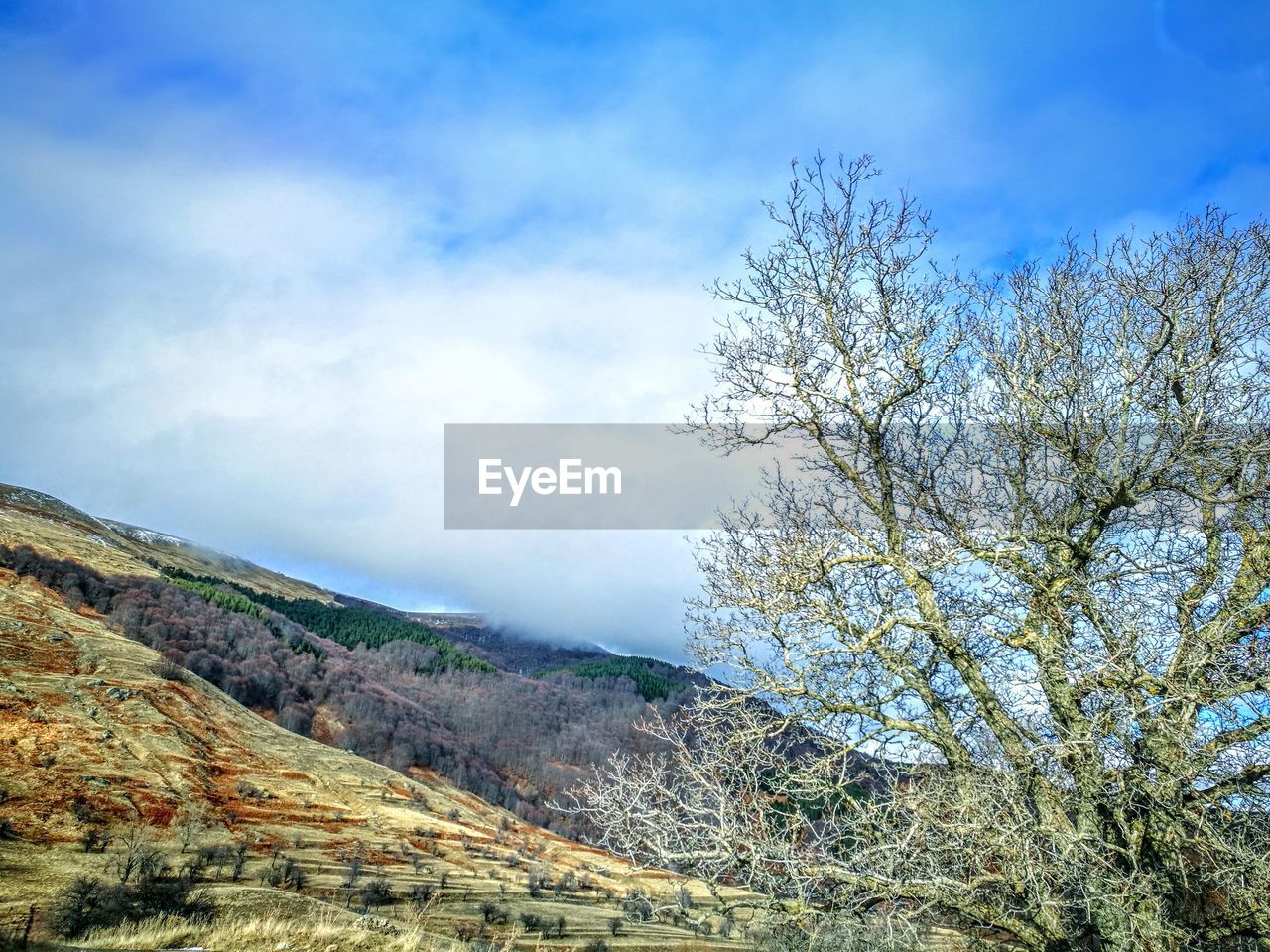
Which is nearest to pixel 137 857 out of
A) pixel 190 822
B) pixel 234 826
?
pixel 190 822

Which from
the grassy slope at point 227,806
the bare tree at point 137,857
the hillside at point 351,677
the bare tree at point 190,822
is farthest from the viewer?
the hillside at point 351,677

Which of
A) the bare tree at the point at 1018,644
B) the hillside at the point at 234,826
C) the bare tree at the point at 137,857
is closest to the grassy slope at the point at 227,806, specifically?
the hillside at the point at 234,826

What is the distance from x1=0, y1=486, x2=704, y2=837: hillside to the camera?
70.4 meters

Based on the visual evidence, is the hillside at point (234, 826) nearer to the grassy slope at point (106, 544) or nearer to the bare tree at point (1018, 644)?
the bare tree at point (1018, 644)

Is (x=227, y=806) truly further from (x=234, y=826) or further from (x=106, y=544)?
(x=106, y=544)

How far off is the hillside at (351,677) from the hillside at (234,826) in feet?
28.0

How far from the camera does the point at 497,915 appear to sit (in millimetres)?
24438

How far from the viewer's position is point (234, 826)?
32.0 meters

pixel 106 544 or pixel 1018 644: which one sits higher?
pixel 106 544

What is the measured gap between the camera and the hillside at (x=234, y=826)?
17109 millimetres

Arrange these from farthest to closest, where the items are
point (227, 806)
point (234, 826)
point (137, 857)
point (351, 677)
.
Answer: point (351, 677)
point (227, 806)
point (234, 826)
point (137, 857)

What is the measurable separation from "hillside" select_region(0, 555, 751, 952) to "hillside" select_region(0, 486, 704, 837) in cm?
854

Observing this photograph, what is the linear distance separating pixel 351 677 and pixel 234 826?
61335 mm

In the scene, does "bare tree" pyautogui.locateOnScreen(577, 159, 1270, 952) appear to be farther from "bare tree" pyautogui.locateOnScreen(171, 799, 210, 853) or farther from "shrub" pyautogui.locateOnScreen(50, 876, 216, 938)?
"bare tree" pyautogui.locateOnScreen(171, 799, 210, 853)
